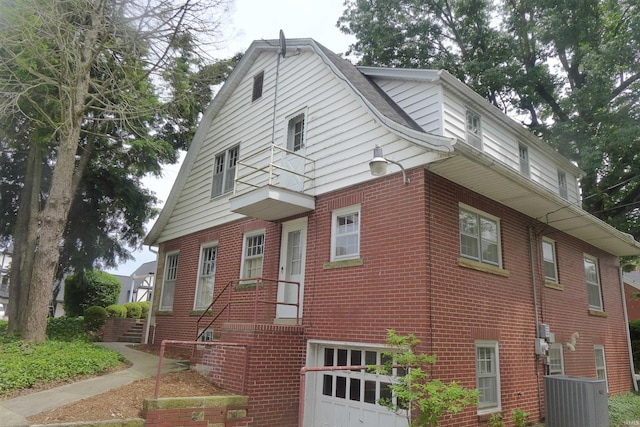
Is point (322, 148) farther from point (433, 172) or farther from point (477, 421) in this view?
point (477, 421)

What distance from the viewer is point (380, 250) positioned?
8.40m

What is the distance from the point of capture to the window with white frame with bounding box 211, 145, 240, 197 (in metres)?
13.4

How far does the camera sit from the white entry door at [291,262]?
408 inches

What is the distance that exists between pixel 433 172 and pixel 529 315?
4.41m

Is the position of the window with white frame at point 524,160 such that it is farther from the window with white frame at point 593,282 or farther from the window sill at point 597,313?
the window sill at point 597,313

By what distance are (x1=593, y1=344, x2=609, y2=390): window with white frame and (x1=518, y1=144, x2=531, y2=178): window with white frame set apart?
540 centimetres

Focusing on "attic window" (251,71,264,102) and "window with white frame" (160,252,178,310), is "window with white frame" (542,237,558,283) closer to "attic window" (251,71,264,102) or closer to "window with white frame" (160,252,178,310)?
"attic window" (251,71,264,102)

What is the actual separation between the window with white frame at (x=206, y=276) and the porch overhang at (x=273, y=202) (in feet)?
11.0

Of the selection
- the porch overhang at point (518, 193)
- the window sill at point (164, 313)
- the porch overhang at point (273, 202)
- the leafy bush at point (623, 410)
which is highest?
the porch overhang at point (518, 193)

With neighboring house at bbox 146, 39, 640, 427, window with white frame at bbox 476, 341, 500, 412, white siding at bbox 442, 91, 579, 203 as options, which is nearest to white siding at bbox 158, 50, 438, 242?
neighboring house at bbox 146, 39, 640, 427

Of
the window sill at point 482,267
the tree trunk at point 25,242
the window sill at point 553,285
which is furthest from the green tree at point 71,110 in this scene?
the window sill at point 553,285

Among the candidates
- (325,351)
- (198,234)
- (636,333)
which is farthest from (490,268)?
(636,333)

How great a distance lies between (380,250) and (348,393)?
9.16ft

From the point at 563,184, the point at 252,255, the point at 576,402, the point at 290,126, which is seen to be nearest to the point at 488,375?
the point at 576,402
